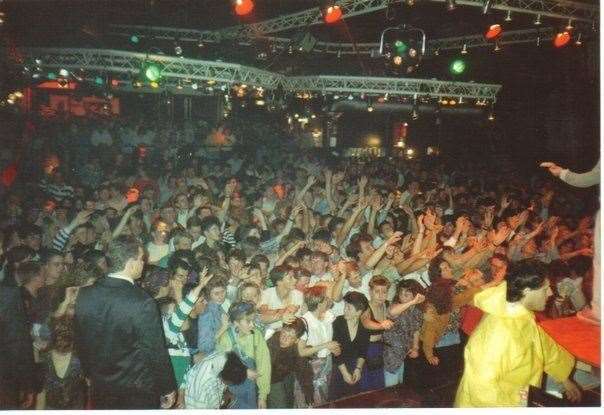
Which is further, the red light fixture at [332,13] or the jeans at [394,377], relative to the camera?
the red light fixture at [332,13]

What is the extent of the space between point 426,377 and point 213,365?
69.1 inches

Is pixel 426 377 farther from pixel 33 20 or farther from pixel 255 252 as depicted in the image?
pixel 33 20

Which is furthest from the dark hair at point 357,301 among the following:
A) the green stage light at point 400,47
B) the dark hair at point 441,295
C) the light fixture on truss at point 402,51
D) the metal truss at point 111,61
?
the metal truss at point 111,61

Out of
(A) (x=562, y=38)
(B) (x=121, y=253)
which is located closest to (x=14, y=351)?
(B) (x=121, y=253)

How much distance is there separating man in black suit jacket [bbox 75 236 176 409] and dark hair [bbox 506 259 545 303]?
5.79 feet

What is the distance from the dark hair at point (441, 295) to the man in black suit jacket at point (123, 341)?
203 cm

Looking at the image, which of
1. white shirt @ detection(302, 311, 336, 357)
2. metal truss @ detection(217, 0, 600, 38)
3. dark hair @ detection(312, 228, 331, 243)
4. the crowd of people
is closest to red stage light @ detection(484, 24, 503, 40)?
metal truss @ detection(217, 0, 600, 38)

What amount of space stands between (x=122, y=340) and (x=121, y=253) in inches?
17.8

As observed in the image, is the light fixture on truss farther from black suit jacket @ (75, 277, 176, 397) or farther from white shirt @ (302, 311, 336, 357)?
black suit jacket @ (75, 277, 176, 397)

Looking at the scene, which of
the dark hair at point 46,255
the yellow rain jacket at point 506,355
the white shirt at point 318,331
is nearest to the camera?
the yellow rain jacket at point 506,355

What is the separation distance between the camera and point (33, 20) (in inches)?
328

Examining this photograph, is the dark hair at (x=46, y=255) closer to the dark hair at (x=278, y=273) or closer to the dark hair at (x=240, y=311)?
the dark hair at (x=240, y=311)

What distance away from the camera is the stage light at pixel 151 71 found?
Result: 763 cm

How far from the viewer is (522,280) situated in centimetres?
211
